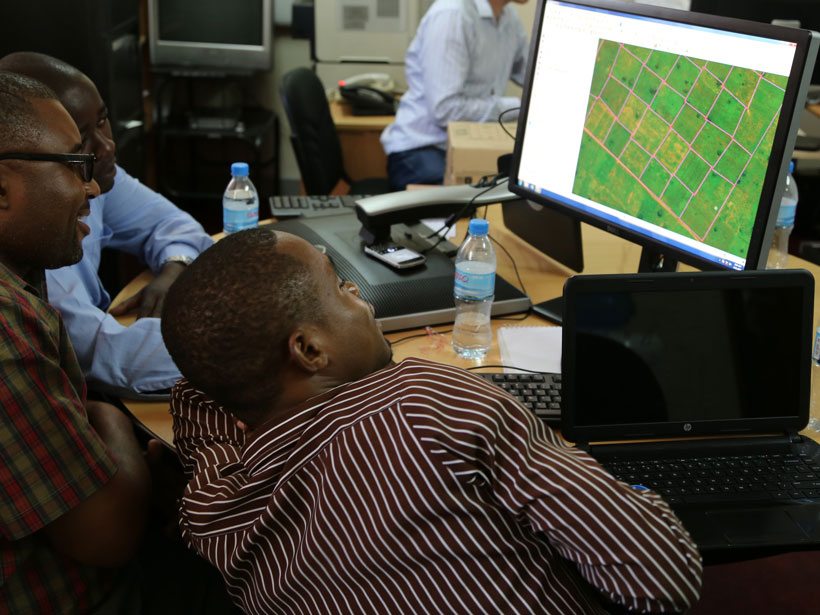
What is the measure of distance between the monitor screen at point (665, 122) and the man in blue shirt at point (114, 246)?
760mm

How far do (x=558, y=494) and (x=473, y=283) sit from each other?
0.67m

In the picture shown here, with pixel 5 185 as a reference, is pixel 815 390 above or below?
below

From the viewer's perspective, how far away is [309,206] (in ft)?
6.53

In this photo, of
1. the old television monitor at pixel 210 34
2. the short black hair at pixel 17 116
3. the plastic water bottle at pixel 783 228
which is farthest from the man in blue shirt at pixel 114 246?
the old television monitor at pixel 210 34

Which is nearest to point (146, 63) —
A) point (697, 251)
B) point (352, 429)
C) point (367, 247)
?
point (367, 247)

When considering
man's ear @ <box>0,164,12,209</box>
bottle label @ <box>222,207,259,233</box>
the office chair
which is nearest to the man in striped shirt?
man's ear @ <box>0,164,12,209</box>

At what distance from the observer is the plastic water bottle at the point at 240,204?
69.1 inches

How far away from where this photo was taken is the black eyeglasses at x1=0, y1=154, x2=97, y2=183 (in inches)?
44.9

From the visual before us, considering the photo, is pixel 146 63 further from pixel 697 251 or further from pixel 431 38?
pixel 697 251

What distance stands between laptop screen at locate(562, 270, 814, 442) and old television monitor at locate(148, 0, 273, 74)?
3113 mm

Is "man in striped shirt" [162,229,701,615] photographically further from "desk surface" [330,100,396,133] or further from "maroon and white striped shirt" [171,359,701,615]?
"desk surface" [330,100,396,133]

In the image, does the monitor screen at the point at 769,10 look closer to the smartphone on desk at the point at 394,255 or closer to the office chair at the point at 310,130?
the office chair at the point at 310,130

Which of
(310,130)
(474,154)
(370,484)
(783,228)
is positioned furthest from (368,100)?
(370,484)

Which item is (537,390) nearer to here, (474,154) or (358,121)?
(474,154)
